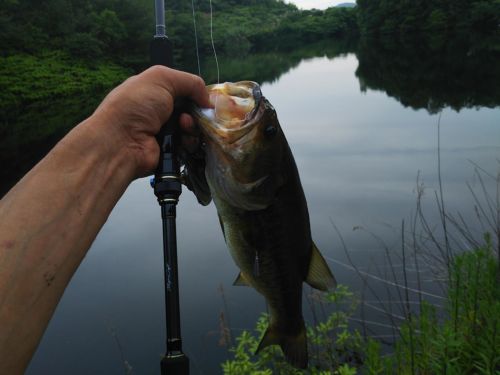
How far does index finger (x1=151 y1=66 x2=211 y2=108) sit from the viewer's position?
2.14 metres

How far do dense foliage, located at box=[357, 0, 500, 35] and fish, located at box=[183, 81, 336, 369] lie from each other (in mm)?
63571

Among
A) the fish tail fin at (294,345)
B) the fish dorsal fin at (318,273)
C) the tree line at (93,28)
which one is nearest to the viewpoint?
the fish dorsal fin at (318,273)

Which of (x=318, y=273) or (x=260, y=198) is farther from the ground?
(x=260, y=198)

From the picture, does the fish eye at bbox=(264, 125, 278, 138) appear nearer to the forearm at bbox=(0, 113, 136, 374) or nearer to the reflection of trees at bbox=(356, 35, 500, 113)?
the forearm at bbox=(0, 113, 136, 374)

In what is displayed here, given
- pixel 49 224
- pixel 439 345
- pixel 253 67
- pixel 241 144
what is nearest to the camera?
pixel 49 224

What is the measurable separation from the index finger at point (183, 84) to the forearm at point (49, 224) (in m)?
0.34

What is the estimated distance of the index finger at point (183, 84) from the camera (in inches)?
84.4

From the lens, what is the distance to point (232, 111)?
210 centimetres

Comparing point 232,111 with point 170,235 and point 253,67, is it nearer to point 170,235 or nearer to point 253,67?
point 170,235

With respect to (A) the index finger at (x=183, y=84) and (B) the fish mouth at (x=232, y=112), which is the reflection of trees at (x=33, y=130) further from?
(B) the fish mouth at (x=232, y=112)

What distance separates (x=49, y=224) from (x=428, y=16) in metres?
74.8

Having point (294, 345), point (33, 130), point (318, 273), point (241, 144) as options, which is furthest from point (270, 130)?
point (33, 130)

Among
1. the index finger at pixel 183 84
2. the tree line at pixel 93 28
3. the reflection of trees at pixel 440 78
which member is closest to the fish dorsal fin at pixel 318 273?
the index finger at pixel 183 84

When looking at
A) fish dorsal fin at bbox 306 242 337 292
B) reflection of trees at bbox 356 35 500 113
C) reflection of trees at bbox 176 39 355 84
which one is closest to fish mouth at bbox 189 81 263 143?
fish dorsal fin at bbox 306 242 337 292
